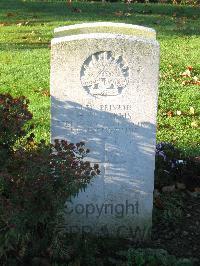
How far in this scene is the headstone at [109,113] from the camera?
4.61 meters

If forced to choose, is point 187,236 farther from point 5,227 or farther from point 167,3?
point 167,3

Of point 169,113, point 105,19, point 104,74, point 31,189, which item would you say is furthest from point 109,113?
point 105,19

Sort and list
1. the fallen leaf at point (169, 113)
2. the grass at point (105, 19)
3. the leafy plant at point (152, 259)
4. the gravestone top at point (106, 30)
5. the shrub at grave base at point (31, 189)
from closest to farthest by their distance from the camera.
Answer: the shrub at grave base at point (31, 189), the leafy plant at point (152, 259), the gravestone top at point (106, 30), the grass at point (105, 19), the fallen leaf at point (169, 113)

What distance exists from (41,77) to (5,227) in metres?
5.21

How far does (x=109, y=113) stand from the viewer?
474 cm

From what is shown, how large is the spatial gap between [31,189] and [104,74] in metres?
1.10

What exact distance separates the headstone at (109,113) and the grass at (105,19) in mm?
1689

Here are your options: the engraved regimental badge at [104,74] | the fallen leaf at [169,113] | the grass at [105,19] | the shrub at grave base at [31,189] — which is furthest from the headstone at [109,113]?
the fallen leaf at [169,113]

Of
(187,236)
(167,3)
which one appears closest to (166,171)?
(187,236)

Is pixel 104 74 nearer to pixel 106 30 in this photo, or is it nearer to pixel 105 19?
pixel 106 30

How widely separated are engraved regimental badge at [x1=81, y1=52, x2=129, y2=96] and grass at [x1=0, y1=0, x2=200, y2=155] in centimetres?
201

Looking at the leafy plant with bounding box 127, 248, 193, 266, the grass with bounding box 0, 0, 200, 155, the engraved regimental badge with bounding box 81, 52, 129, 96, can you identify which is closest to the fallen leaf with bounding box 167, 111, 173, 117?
the grass with bounding box 0, 0, 200, 155

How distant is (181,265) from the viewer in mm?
4461

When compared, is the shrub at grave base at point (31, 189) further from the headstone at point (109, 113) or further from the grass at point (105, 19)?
the grass at point (105, 19)
